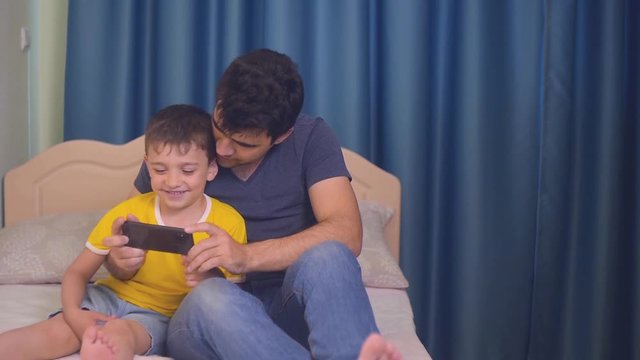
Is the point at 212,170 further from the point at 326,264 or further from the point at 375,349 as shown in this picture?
the point at 375,349

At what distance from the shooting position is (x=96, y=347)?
1438 millimetres

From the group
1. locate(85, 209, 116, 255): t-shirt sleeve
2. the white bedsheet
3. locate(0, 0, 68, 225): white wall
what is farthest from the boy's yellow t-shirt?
locate(0, 0, 68, 225): white wall

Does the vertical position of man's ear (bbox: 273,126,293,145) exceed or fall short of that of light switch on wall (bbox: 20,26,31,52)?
it falls short

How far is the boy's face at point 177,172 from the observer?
1681 mm

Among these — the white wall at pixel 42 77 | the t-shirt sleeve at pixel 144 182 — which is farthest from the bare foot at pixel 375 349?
the white wall at pixel 42 77

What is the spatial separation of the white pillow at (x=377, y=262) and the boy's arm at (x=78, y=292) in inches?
33.2

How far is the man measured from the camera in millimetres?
1454

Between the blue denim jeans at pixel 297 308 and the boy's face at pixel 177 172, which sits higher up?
the boy's face at pixel 177 172

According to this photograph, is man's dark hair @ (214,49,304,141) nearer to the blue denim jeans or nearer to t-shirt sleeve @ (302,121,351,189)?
t-shirt sleeve @ (302,121,351,189)

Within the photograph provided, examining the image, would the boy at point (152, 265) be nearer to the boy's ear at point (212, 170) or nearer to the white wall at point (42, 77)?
the boy's ear at point (212, 170)

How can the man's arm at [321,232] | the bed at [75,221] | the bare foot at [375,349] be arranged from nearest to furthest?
the bare foot at [375,349]
the man's arm at [321,232]
the bed at [75,221]

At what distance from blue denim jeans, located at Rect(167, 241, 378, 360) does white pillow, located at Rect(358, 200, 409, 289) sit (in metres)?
0.71

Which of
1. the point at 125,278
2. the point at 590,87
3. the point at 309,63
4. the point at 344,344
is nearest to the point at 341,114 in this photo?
the point at 309,63

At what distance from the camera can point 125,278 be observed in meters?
1.77
